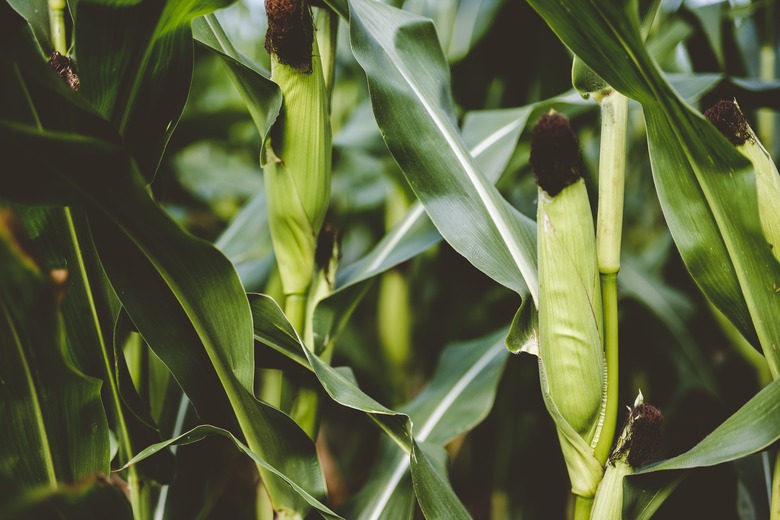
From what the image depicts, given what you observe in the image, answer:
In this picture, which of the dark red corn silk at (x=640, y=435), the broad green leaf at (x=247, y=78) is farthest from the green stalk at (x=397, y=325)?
the dark red corn silk at (x=640, y=435)

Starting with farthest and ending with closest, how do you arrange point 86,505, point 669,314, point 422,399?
point 669,314 → point 422,399 → point 86,505

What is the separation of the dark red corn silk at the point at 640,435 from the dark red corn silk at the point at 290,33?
404mm

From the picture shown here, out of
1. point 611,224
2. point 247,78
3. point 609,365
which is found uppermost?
point 247,78

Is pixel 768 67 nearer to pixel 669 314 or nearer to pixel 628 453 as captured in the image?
pixel 669 314

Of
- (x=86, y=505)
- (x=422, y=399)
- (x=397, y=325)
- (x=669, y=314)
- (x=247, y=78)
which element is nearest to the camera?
(x=86, y=505)

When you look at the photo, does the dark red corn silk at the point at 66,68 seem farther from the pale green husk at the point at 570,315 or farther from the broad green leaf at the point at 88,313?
the pale green husk at the point at 570,315

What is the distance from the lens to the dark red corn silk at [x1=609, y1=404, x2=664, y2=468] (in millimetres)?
441

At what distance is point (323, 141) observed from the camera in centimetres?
53

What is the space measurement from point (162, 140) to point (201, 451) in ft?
1.05

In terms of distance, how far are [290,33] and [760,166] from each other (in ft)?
1.34

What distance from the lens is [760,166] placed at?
18.3 inches

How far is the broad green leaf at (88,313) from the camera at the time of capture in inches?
18.1

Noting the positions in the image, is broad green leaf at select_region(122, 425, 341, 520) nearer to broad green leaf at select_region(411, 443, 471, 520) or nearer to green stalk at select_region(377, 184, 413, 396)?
broad green leaf at select_region(411, 443, 471, 520)

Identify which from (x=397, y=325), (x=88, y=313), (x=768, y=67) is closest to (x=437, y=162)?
(x=88, y=313)
